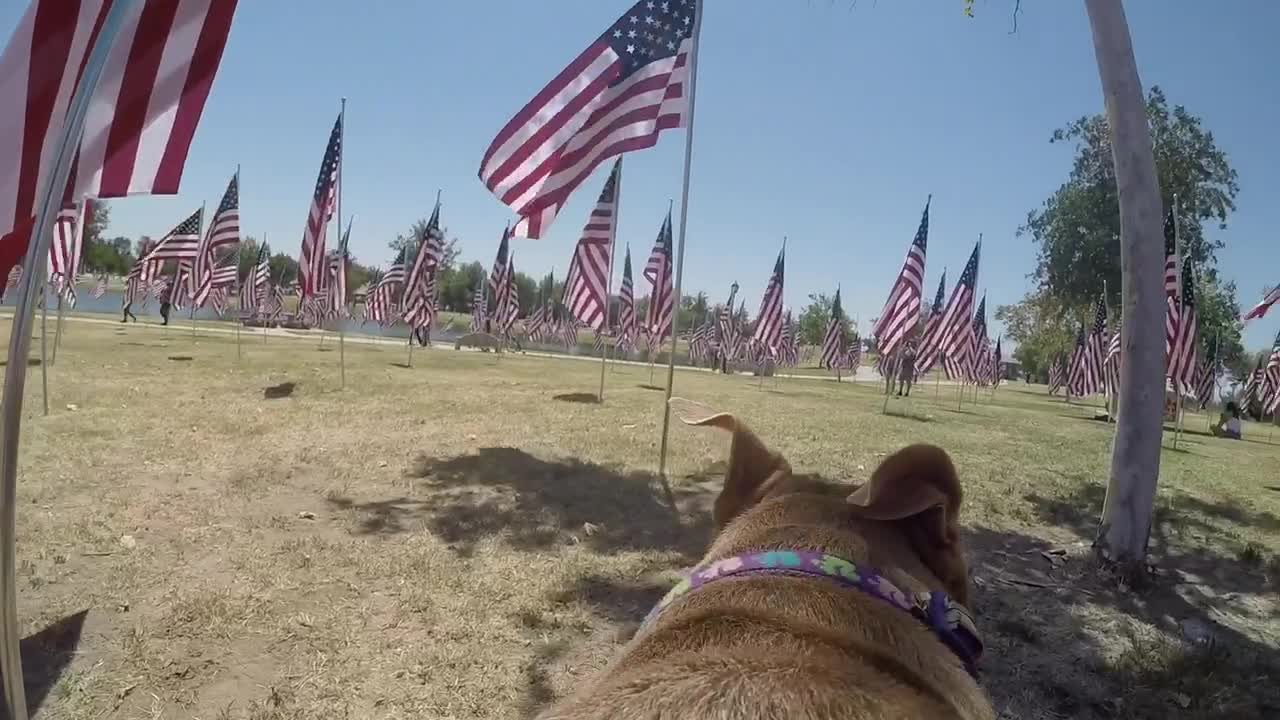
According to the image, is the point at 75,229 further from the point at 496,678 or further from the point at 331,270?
the point at 496,678

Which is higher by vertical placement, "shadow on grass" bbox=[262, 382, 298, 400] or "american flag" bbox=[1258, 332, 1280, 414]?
"american flag" bbox=[1258, 332, 1280, 414]

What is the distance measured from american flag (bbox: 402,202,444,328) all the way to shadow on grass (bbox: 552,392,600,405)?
817 cm

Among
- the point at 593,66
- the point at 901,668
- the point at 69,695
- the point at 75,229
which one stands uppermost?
the point at 593,66

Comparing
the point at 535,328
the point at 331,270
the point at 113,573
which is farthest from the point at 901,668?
the point at 535,328

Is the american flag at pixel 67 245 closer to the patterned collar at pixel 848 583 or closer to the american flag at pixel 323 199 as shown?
the american flag at pixel 323 199

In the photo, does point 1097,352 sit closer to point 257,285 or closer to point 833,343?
point 833,343

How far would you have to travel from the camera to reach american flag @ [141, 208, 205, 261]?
19448mm

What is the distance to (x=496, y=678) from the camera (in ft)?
11.7

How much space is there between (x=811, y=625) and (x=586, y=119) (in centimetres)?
672

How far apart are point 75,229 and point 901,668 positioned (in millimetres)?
14521

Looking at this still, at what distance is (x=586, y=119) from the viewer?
23.3 feet

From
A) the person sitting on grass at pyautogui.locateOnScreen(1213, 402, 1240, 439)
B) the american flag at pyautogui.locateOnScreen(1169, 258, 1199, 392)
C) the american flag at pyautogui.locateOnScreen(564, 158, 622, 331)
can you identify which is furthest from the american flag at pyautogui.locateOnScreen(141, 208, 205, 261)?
the person sitting on grass at pyautogui.locateOnScreen(1213, 402, 1240, 439)

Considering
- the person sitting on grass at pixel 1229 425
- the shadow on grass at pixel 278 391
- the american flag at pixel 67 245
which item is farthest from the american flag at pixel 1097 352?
the american flag at pixel 67 245

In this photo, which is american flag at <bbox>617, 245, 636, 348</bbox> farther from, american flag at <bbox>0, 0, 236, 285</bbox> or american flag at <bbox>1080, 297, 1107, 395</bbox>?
american flag at <bbox>0, 0, 236, 285</bbox>
